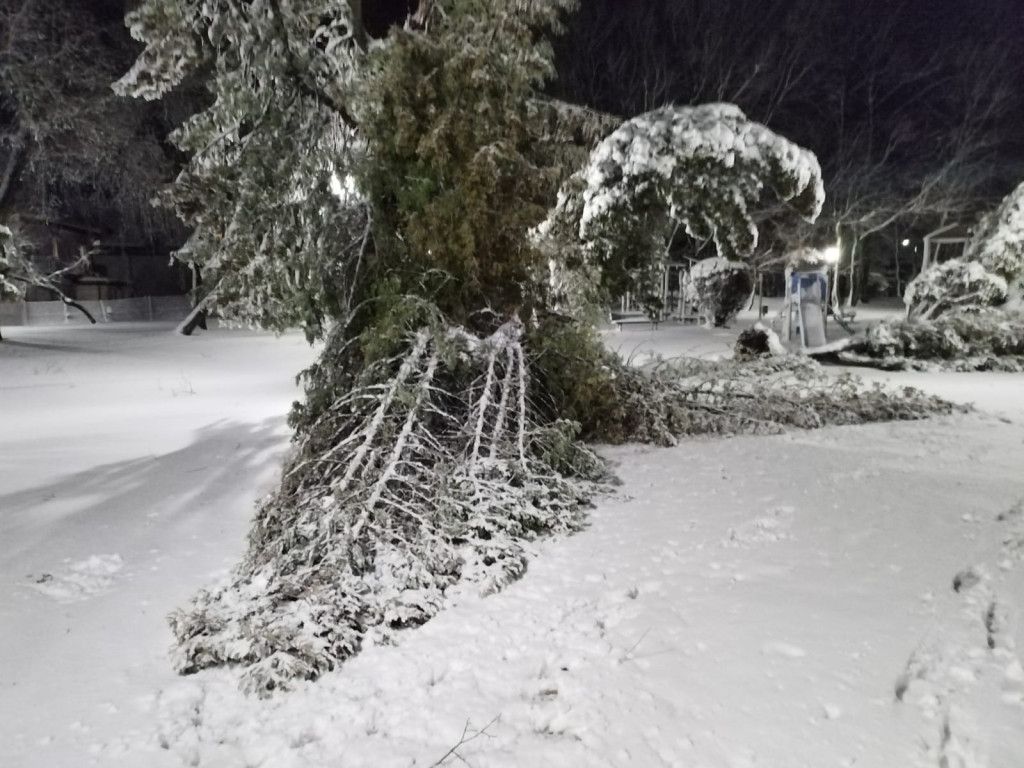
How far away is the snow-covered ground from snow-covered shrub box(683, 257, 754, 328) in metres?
17.1

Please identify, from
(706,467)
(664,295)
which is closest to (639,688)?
(706,467)

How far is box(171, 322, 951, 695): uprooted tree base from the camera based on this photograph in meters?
3.50

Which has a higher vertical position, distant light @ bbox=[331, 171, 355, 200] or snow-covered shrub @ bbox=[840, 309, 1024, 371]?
distant light @ bbox=[331, 171, 355, 200]

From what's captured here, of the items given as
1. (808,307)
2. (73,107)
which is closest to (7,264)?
(73,107)

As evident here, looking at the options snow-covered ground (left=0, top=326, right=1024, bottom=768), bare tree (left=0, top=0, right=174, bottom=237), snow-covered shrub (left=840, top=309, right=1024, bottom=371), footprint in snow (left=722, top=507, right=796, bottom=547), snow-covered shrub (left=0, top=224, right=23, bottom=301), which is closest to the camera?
snow-covered ground (left=0, top=326, right=1024, bottom=768)

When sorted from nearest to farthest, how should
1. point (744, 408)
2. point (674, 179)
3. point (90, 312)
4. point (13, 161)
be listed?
1. point (744, 408)
2. point (674, 179)
3. point (13, 161)
4. point (90, 312)

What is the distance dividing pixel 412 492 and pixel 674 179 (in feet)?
20.8

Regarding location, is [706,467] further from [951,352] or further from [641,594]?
[951,352]

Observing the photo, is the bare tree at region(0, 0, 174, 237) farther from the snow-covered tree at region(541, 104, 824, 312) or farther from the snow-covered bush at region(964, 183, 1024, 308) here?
the snow-covered bush at region(964, 183, 1024, 308)

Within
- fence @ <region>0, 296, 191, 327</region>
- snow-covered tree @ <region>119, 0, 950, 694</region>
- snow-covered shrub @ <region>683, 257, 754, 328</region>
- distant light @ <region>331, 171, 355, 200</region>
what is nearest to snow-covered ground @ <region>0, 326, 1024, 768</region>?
snow-covered tree @ <region>119, 0, 950, 694</region>

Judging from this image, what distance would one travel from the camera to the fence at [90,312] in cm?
2858

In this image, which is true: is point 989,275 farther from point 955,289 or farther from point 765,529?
point 765,529

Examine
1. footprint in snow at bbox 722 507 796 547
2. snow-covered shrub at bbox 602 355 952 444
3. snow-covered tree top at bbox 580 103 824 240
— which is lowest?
footprint in snow at bbox 722 507 796 547

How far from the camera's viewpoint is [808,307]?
50.9ft
